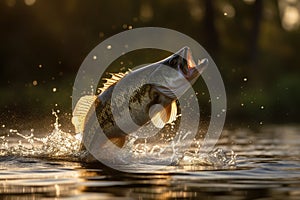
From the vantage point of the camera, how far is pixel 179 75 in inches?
339

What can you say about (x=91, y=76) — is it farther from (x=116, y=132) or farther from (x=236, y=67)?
(x=116, y=132)

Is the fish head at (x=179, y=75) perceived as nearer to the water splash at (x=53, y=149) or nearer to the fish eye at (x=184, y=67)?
the fish eye at (x=184, y=67)

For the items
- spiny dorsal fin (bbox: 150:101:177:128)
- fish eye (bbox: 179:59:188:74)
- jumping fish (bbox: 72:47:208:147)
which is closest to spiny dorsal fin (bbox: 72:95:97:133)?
jumping fish (bbox: 72:47:208:147)

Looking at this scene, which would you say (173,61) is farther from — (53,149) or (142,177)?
(53,149)

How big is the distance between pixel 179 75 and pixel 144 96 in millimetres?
446

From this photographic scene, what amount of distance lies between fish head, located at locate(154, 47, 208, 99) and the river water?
86cm

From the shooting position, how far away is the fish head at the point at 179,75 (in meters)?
8.57

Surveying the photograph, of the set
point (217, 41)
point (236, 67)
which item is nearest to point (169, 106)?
point (236, 67)

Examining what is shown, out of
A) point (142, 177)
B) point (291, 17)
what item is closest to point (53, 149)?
point (142, 177)

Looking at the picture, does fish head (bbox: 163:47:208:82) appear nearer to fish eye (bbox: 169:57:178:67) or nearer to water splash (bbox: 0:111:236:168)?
fish eye (bbox: 169:57:178:67)

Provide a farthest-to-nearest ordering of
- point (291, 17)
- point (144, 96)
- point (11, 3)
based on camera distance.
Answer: point (291, 17) → point (11, 3) → point (144, 96)

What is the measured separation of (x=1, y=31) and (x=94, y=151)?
2239 centimetres

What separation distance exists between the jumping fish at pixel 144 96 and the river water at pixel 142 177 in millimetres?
504

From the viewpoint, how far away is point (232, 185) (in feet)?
25.9
